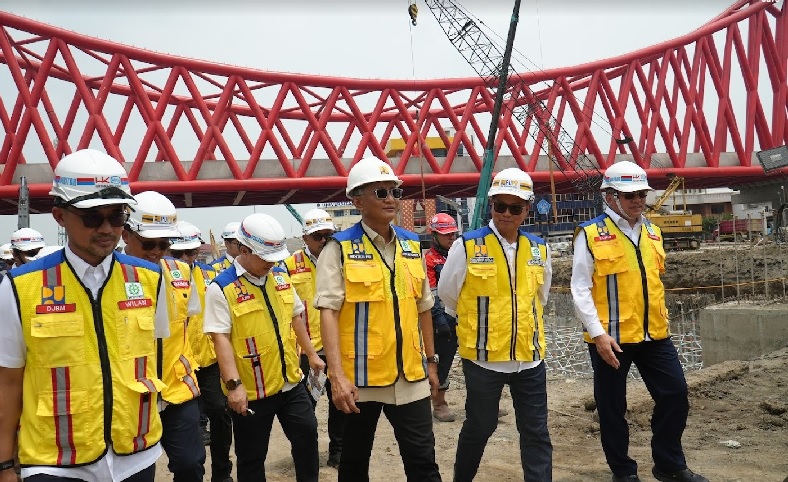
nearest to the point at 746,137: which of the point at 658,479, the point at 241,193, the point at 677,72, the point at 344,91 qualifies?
the point at 677,72

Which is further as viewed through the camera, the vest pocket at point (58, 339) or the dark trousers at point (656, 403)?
the dark trousers at point (656, 403)

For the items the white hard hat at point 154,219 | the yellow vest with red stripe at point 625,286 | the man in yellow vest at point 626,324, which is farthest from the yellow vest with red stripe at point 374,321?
the yellow vest with red stripe at point 625,286

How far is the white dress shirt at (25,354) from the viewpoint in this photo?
2.11 metres

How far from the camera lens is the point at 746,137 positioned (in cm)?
3494

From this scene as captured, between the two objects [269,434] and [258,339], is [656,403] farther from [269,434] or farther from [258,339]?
[258,339]

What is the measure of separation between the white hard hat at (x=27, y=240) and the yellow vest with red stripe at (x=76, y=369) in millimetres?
6077

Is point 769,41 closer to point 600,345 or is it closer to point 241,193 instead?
point 241,193

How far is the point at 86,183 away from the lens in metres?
2.24

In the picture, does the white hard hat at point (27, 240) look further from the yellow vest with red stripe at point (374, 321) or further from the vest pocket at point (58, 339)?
the vest pocket at point (58, 339)

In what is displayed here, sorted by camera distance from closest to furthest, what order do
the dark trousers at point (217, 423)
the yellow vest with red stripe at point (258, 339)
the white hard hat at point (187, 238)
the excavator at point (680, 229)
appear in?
the yellow vest with red stripe at point (258, 339), the dark trousers at point (217, 423), the white hard hat at point (187, 238), the excavator at point (680, 229)

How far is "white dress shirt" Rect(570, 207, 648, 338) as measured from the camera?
4051 mm

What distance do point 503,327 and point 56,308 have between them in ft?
7.73

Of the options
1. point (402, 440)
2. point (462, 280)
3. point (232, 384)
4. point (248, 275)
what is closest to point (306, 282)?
point (248, 275)

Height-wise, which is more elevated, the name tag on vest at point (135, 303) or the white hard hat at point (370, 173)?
the white hard hat at point (370, 173)
